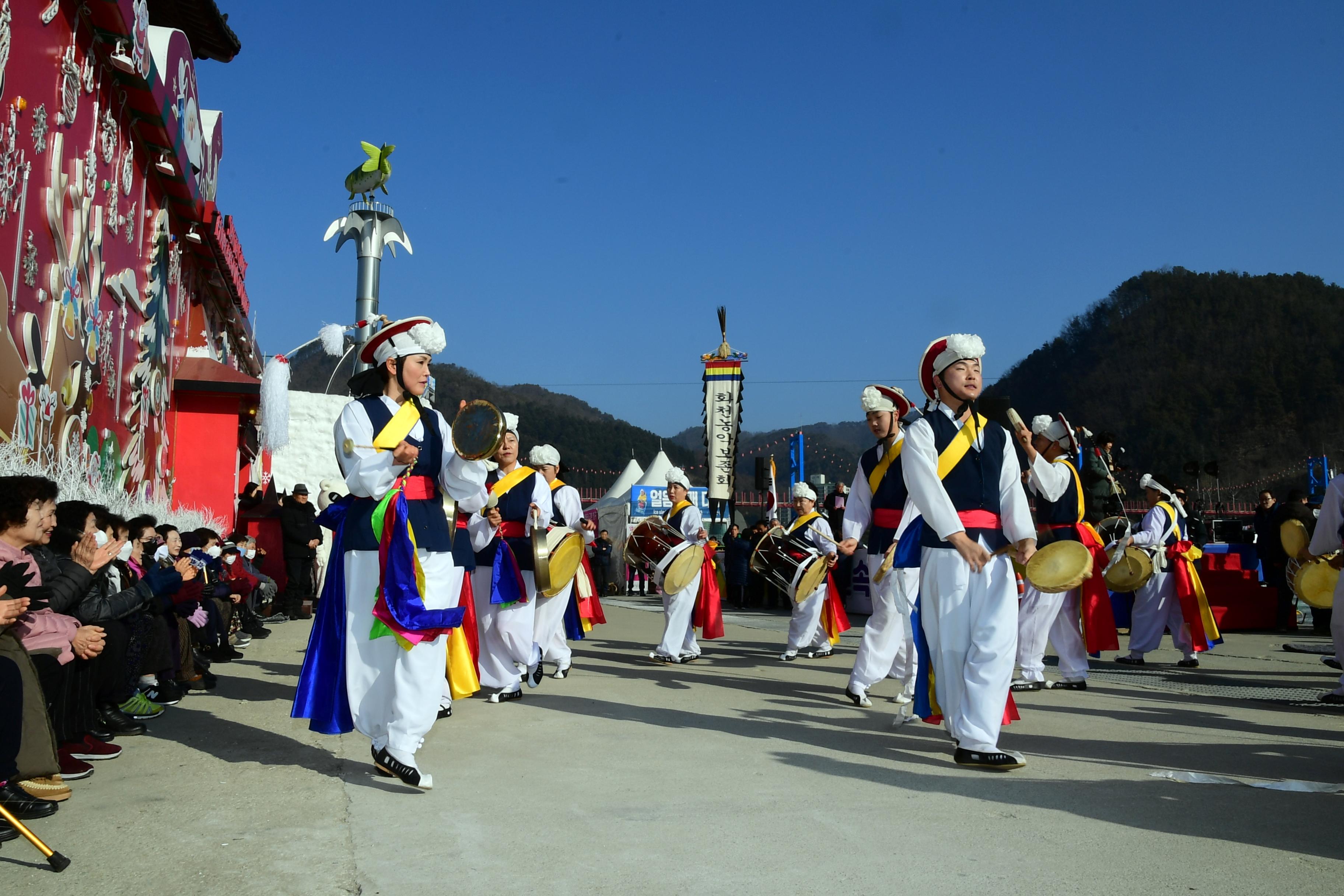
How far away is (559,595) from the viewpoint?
7.55 meters

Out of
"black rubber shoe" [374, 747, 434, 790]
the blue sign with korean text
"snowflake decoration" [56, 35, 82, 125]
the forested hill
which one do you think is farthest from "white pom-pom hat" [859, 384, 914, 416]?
the forested hill

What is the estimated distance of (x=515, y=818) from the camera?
3.67 m

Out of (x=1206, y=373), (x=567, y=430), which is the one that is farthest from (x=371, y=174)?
(x=1206, y=373)

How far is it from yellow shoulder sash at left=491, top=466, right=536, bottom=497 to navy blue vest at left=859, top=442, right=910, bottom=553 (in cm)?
230

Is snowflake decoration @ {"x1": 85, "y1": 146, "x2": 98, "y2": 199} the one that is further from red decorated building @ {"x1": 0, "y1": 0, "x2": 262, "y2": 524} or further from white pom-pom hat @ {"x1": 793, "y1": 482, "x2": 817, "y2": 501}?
white pom-pom hat @ {"x1": 793, "y1": 482, "x2": 817, "y2": 501}

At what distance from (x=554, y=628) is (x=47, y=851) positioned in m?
4.69

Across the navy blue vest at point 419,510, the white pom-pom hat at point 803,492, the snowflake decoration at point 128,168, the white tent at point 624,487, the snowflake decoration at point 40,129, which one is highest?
the snowflake decoration at point 128,168

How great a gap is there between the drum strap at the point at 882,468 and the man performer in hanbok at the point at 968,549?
166 cm

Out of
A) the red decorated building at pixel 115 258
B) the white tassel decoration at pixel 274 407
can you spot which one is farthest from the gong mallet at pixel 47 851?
the white tassel decoration at pixel 274 407

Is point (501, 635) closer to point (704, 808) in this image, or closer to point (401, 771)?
point (401, 771)

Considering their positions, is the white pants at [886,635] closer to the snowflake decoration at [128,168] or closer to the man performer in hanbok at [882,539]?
the man performer in hanbok at [882,539]

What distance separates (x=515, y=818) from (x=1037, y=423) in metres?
5.72

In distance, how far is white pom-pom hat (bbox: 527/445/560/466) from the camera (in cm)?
783

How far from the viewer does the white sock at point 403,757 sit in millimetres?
4195
